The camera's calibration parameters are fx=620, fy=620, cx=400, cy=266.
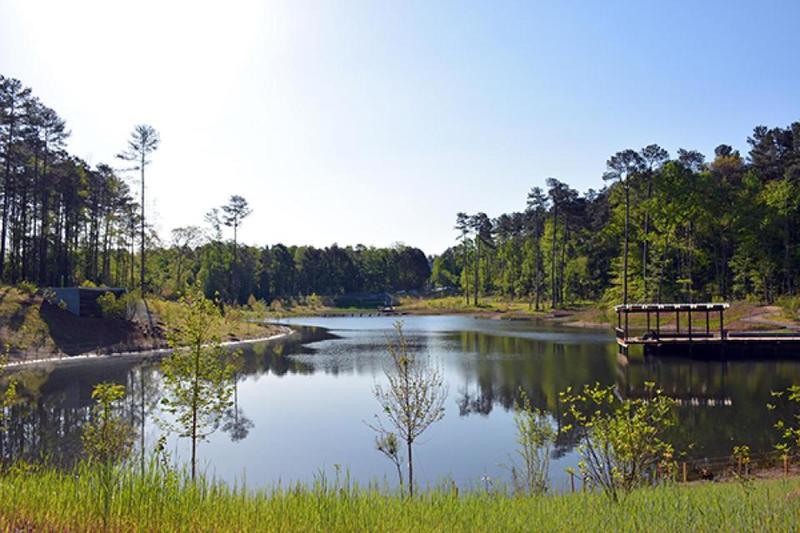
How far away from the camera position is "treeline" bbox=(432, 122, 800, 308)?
64562 mm

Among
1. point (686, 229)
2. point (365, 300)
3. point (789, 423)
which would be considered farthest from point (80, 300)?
point (365, 300)

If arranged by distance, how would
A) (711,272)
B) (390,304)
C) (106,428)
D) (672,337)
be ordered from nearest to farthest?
(106,428)
(672,337)
(711,272)
(390,304)

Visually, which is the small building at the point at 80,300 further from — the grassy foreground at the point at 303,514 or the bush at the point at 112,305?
the grassy foreground at the point at 303,514

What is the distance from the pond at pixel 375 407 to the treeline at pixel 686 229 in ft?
91.7

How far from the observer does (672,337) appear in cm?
4369

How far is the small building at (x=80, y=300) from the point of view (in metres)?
47.1

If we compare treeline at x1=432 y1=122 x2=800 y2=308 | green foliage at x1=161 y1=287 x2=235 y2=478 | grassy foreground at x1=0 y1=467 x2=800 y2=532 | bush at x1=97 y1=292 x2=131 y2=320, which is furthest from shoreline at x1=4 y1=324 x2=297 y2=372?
treeline at x1=432 y1=122 x2=800 y2=308

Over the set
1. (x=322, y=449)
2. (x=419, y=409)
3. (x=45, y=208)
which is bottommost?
(x=322, y=449)

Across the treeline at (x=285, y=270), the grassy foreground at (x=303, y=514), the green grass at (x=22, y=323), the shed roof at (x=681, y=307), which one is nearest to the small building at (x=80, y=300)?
the green grass at (x=22, y=323)

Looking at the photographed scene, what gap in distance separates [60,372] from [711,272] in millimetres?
69580

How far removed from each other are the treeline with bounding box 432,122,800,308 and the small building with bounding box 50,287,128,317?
5270 cm

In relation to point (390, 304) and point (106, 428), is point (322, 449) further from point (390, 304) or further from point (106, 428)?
point (390, 304)

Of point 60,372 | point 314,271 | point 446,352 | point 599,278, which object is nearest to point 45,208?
point 60,372

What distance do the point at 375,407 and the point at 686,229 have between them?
5962 centimetres
